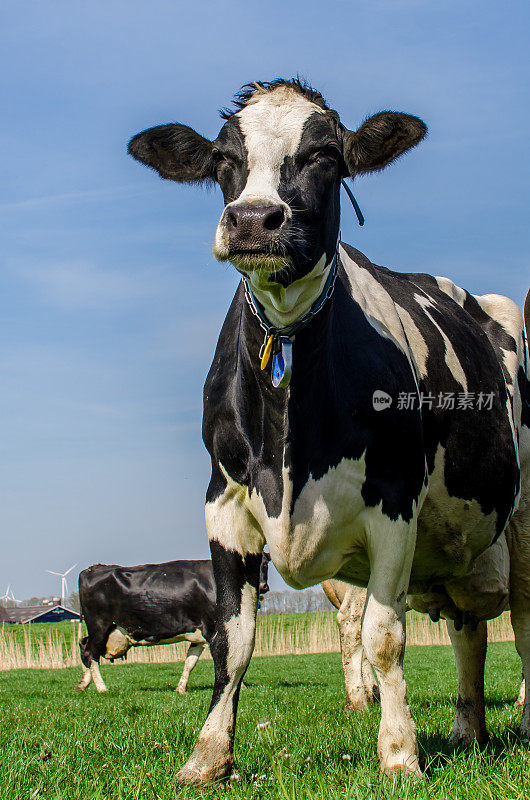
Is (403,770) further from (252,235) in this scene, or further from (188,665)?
(188,665)

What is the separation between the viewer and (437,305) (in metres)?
6.16

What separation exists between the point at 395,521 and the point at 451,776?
1.18 meters

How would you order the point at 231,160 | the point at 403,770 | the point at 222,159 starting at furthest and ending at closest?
the point at 222,159
the point at 231,160
the point at 403,770

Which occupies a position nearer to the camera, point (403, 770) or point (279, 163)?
point (403, 770)

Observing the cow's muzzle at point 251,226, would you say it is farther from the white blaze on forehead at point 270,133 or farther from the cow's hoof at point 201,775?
the cow's hoof at point 201,775

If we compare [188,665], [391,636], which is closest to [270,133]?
[391,636]

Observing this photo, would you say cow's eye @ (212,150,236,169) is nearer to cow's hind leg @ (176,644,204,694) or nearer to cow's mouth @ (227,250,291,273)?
cow's mouth @ (227,250,291,273)

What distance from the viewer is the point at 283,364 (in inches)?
162

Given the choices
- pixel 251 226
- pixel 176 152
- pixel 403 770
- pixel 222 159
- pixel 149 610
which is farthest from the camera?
pixel 149 610

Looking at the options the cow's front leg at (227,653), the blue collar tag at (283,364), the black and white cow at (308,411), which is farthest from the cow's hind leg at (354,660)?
the blue collar tag at (283,364)

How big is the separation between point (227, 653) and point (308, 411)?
1.31m

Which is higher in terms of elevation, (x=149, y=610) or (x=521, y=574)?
(x=521, y=574)

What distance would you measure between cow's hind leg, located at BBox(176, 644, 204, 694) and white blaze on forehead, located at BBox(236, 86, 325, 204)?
13.8 meters

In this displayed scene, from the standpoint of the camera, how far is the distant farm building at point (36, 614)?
3191 inches
